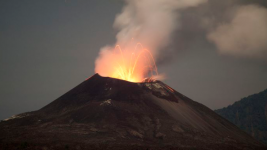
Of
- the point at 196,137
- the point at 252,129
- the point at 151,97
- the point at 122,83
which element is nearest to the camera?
the point at 196,137

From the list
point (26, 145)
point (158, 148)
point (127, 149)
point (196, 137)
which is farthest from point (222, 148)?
point (26, 145)

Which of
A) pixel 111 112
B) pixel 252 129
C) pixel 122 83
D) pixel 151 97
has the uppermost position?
pixel 122 83

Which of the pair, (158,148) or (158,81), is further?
(158,81)

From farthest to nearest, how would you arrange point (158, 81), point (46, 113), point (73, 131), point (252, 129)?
point (252, 129)
point (158, 81)
point (46, 113)
point (73, 131)

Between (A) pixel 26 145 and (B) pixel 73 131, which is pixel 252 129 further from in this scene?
(A) pixel 26 145

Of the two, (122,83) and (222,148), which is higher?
(122,83)

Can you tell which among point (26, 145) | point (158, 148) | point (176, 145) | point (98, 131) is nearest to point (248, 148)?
point (176, 145)

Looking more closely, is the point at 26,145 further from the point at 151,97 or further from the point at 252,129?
the point at 252,129
